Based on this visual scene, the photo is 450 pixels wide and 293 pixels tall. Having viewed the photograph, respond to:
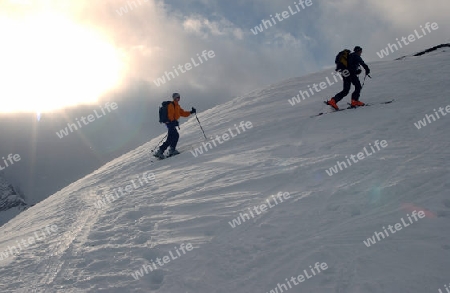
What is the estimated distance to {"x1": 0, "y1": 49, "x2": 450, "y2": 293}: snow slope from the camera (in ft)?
13.3

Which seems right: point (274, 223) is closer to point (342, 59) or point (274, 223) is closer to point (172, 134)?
point (172, 134)

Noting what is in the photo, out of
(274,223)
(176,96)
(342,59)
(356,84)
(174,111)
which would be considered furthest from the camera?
(174,111)

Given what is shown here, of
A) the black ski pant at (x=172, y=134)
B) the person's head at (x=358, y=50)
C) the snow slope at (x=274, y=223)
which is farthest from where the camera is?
the black ski pant at (x=172, y=134)

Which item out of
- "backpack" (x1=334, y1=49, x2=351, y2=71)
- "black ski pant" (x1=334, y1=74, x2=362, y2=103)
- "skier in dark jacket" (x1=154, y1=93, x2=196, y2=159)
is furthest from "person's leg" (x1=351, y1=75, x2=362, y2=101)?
"skier in dark jacket" (x1=154, y1=93, x2=196, y2=159)

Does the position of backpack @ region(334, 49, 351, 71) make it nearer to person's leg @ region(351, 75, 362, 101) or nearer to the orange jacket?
person's leg @ region(351, 75, 362, 101)

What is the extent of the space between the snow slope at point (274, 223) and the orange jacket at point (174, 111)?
2121 mm

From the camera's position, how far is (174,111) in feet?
39.6

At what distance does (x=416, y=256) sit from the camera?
152 inches

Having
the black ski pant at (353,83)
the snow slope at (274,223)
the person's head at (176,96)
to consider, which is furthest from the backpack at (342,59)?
the person's head at (176,96)

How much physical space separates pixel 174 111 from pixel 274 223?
25.1ft

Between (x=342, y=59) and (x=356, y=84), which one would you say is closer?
(x=342, y=59)

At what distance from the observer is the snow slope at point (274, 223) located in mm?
4062

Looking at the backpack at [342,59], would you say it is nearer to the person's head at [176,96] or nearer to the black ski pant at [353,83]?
the black ski pant at [353,83]

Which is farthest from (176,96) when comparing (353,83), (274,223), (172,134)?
(274,223)
